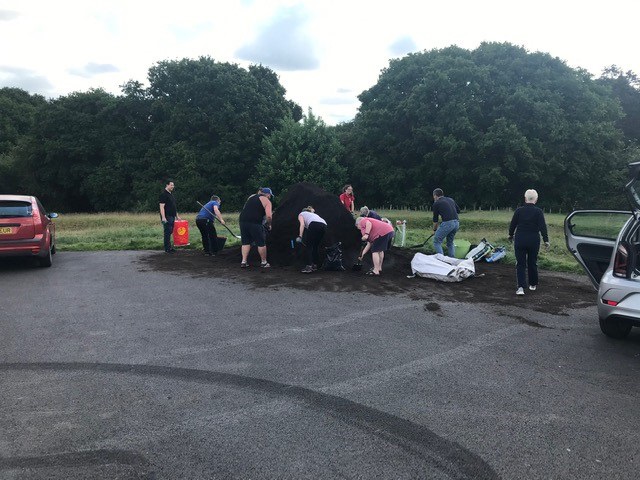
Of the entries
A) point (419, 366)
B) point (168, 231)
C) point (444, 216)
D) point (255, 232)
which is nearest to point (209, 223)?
point (168, 231)

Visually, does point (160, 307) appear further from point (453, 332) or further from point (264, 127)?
point (264, 127)

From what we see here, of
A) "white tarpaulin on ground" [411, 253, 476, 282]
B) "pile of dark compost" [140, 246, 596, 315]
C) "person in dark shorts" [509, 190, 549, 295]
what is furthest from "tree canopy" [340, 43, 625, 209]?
"person in dark shorts" [509, 190, 549, 295]

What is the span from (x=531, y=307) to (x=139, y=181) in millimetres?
43411

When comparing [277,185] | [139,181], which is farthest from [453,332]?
[139,181]

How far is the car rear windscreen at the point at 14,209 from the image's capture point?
10.0 meters

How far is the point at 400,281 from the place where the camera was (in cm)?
937

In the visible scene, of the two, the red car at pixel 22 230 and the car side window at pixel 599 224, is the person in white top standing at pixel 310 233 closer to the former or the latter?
the car side window at pixel 599 224

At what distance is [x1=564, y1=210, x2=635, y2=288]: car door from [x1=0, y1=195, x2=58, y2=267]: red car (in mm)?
10288

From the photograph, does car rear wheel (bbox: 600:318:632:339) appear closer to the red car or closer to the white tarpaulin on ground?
the white tarpaulin on ground

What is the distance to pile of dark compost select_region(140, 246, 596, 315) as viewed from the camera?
787cm

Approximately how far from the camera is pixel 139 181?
45000mm

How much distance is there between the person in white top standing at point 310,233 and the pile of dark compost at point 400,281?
28cm

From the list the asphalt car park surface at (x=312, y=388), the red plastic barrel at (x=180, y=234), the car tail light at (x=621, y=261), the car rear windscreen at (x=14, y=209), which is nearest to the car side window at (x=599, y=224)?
the car tail light at (x=621, y=261)

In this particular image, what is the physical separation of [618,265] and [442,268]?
431 centimetres
